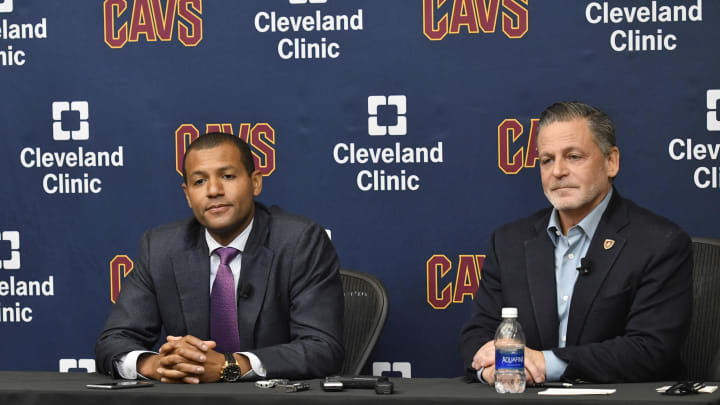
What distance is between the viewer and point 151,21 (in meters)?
3.87

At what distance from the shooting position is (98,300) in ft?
13.0

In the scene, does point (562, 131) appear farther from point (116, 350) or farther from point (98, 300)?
point (98, 300)

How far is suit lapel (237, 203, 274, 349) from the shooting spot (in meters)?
2.86

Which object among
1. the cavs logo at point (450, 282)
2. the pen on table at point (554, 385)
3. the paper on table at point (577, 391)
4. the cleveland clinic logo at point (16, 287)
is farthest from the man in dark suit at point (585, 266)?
the cleveland clinic logo at point (16, 287)

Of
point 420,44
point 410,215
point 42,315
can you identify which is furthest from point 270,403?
point 42,315

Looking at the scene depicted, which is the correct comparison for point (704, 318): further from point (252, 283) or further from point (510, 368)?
point (252, 283)

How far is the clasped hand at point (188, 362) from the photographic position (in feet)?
7.68

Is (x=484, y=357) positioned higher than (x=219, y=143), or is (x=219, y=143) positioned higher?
(x=219, y=143)

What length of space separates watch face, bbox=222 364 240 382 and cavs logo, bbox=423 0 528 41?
181cm

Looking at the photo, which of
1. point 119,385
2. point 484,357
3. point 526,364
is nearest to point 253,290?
point 119,385

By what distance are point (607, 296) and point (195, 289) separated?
1284mm

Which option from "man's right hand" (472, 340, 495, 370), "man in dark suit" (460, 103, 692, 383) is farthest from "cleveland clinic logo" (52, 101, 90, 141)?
"man's right hand" (472, 340, 495, 370)

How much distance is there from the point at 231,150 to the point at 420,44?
44.3 inches

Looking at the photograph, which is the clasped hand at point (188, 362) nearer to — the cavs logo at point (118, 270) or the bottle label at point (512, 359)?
the bottle label at point (512, 359)
